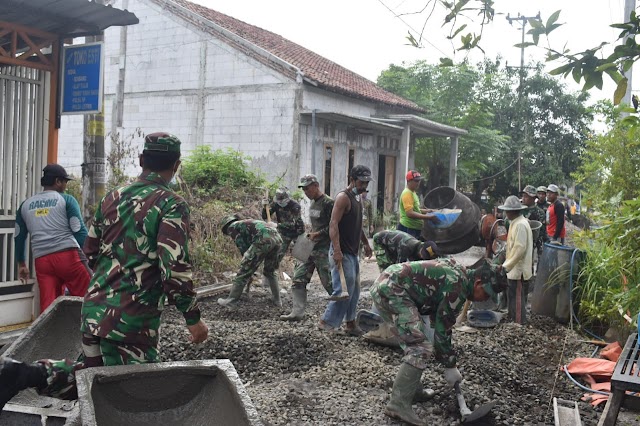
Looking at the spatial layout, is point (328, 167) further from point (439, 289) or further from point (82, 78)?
point (439, 289)

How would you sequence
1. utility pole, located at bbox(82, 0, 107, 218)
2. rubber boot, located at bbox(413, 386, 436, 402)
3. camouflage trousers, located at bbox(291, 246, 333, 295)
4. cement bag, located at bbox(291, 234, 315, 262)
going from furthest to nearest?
cement bag, located at bbox(291, 234, 315, 262), camouflage trousers, located at bbox(291, 246, 333, 295), utility pole, located at bbox(82, 0, 107, 218), rubber boot, located at bbox(413, 386, 436, 402)

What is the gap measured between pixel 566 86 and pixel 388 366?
82.6 feet

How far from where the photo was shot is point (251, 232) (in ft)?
24.7

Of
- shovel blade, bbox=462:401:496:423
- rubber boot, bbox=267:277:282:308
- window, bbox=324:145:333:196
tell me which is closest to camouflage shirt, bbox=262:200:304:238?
rubber boot, bbox=267:277:282:308

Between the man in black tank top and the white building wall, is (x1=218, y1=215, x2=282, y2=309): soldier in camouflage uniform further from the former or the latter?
the white building wall

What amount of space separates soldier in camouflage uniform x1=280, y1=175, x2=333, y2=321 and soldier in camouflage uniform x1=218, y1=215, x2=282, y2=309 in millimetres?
560

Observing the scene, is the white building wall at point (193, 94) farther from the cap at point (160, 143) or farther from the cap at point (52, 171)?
the cap at point (160, 143)

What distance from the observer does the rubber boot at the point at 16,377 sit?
9.78 ft

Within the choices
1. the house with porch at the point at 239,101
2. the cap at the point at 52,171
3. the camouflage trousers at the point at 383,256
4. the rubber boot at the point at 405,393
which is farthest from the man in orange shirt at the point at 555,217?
the cap at the point at 52,171

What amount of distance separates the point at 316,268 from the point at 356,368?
1.92 meters

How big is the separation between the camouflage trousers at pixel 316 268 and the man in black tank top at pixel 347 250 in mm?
329

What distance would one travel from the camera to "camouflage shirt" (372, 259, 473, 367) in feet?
14.2

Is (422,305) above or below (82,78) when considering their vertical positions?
below

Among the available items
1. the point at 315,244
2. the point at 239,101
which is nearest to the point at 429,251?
the point at 315,244
